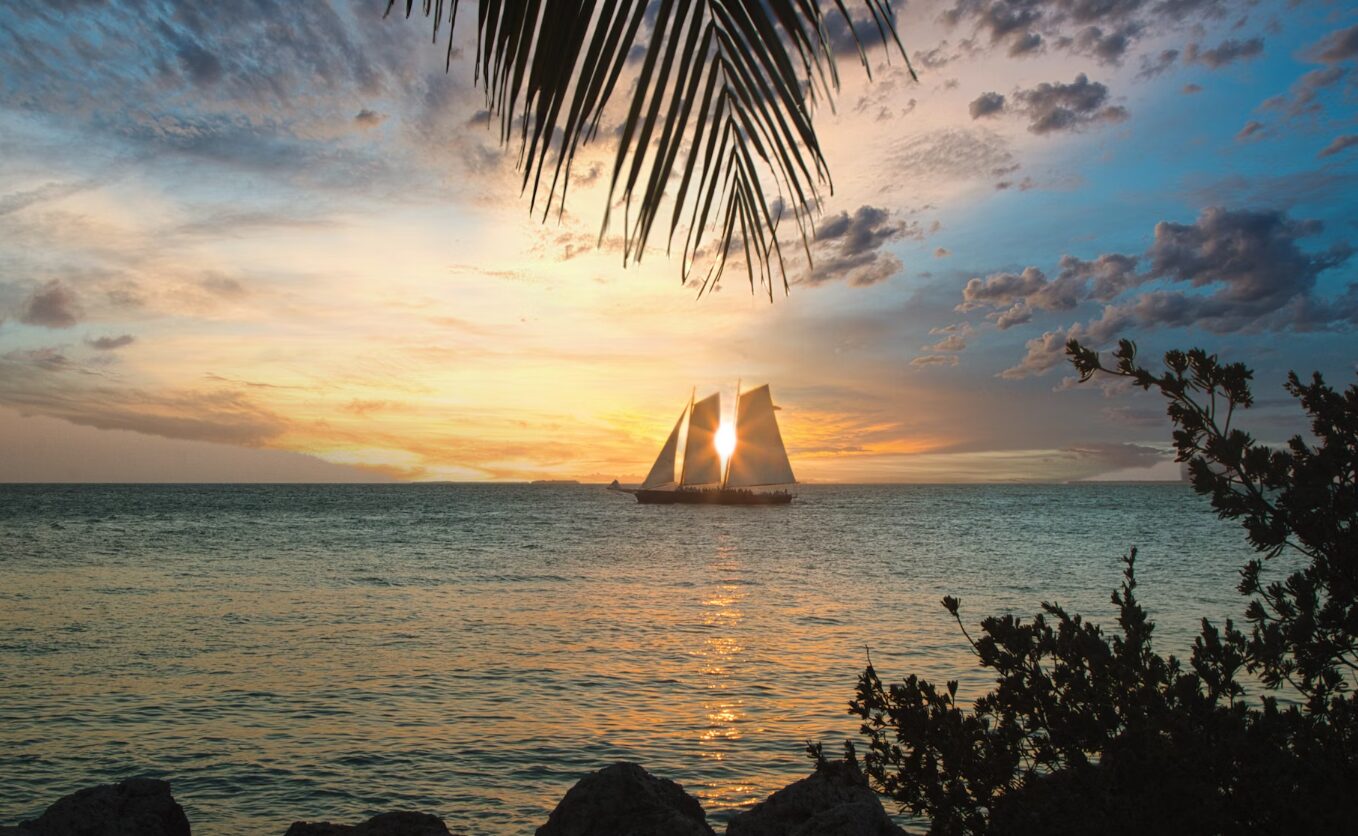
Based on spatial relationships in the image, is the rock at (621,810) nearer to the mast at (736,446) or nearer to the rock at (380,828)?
the rock at (380,828)

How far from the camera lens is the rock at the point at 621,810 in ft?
17.5

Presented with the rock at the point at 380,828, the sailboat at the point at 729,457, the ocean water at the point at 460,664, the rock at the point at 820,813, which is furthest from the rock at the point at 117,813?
the sailboat at the point at 729,457

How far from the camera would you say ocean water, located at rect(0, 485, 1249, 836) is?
8438mm

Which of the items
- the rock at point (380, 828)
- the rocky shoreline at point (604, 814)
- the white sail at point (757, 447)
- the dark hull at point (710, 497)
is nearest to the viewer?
the rocky shoreline at point (604, 814)

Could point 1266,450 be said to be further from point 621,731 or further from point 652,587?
point 652,587

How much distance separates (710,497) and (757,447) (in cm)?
942

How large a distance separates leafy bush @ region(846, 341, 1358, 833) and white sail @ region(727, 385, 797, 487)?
78667mm

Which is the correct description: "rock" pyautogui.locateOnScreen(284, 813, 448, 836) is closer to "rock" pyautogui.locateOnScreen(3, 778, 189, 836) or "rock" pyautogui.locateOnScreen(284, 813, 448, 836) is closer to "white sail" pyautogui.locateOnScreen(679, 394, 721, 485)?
"rock" pyautogui.locateOnScreen(3, 778, 189, 836)

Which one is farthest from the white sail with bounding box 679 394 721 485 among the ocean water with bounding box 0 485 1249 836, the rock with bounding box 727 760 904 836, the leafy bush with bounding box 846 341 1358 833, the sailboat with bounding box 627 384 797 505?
the leafy bush with bounding box 846 341 1358 833

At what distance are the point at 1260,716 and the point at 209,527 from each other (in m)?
56.7

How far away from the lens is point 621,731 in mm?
9867

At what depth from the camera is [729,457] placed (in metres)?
89.6

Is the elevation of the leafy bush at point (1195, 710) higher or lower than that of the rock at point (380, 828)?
higher

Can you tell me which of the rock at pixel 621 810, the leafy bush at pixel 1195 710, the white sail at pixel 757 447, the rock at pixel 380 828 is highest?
the white sail at pixel 757 447
